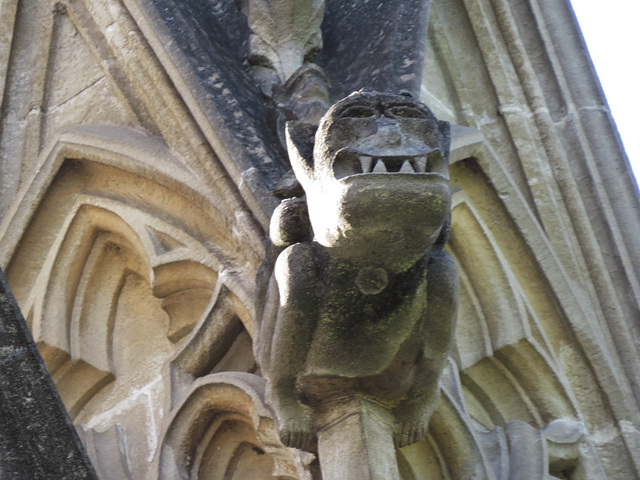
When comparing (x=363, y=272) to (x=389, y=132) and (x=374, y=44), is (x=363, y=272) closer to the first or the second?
(x=389, y=132)

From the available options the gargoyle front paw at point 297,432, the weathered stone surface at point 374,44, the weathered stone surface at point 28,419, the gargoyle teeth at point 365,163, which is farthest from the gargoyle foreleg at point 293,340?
the weathered stone surface at point 374,44

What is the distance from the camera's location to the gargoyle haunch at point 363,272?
10.5 ft

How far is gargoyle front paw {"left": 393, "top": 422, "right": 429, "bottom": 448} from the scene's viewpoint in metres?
3.62

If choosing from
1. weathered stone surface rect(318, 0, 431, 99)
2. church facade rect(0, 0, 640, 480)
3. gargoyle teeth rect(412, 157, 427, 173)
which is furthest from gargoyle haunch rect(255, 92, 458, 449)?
weathered stone surface rect(318, 0, 431, 99)

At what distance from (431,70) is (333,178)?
6.96ft

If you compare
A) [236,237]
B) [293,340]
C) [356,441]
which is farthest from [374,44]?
[356,441]

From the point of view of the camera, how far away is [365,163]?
323 centimetres

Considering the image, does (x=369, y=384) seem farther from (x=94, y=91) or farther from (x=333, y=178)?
(x=94, y=91)

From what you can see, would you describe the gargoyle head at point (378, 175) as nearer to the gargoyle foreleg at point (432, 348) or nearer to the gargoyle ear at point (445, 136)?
the gargoyle ear at point (445, 136)

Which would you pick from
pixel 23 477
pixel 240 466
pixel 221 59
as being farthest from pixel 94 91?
pixel 23 477

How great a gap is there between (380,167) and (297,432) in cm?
69

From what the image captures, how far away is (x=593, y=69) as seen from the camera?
18.0ft

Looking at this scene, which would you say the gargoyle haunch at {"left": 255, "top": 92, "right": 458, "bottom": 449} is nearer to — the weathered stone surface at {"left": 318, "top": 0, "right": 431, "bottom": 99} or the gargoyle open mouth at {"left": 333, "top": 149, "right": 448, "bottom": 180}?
the gargoyle open mouth at {"left": 333, "top": 149, "right": 448, "bottom": 180}

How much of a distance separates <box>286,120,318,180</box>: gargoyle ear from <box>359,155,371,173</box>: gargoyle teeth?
18cm
